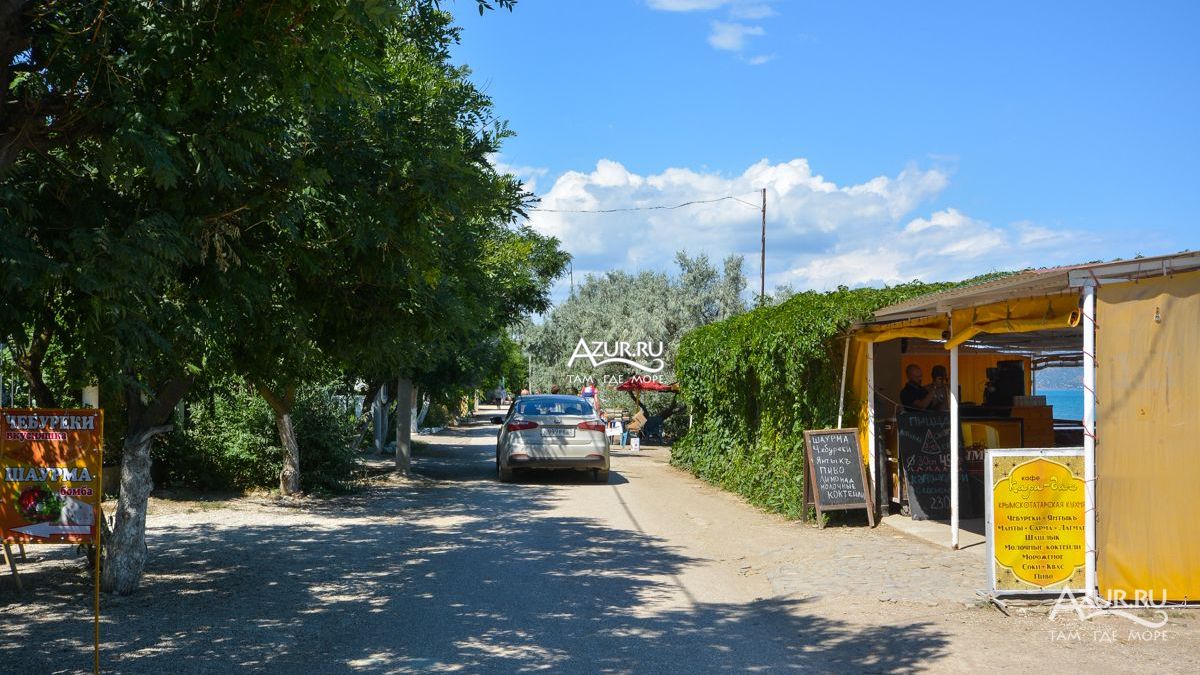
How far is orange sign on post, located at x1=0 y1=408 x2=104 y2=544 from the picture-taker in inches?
273

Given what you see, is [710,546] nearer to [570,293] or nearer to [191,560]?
[191,560]

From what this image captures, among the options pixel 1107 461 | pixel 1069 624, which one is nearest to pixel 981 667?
pixel 1069 624

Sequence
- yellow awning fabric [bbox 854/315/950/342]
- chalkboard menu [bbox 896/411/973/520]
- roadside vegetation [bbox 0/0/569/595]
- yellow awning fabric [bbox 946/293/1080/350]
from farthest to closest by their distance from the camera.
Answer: chalkboard menu [bbox 896/411/973/520]
yellow awning fabric [bbox 854/315/950/342]
yellow awning fabric [bbox 946/293/1080/350]
roadside vegetation [bbox 0/0/569/595]

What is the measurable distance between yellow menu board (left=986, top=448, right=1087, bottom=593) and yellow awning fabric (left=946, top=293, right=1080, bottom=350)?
3.78 feet

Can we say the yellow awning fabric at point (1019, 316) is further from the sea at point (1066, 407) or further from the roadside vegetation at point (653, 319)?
the roadside vegetation at point (653, 319)

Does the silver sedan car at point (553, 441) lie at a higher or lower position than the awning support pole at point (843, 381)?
lower

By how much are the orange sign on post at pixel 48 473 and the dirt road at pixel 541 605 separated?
0.69 meters

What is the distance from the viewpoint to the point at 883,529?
37.3 ft

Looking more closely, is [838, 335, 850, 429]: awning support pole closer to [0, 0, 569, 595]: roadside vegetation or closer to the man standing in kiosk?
the man standing in kiosk

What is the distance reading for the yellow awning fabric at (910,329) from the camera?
10445 mm

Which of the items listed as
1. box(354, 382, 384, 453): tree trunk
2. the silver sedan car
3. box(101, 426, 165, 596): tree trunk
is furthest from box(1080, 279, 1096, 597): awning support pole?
box(354, 382, 384, 453): tree trunk

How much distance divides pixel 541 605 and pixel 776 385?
6508 mm

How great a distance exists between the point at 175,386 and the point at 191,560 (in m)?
2.24

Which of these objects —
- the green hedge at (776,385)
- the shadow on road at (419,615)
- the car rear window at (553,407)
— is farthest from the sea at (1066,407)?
the shadow on road at (419,615)
